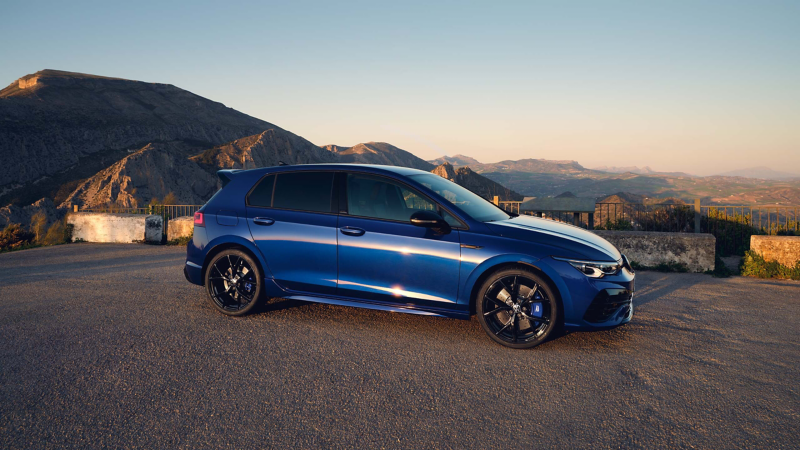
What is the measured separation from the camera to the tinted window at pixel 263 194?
557 cm

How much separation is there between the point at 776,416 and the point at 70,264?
38.2 feet

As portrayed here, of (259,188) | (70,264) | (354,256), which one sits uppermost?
(259,188)

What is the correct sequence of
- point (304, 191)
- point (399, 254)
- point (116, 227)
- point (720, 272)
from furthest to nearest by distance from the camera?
point (116, 227) < point (720, 272) < point (304, 191) < point (399, 254)

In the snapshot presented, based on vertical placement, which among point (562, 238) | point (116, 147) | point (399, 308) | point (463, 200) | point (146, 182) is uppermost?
point (116, 147)

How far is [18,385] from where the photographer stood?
144 inches

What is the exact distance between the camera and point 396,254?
4766 mm

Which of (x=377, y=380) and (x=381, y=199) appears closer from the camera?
(x=377, y=380)

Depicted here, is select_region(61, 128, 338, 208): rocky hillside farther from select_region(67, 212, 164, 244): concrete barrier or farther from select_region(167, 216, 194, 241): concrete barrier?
select_region(167, 216, 194, 241): concrete barrier

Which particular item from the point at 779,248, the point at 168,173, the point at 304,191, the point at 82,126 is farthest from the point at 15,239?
the point at 82,126

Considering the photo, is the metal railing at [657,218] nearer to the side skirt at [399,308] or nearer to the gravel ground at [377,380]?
the gravel ground at [377,380]

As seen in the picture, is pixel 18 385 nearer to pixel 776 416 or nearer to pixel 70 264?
pixel 776 416

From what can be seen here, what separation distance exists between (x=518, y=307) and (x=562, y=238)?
78cm

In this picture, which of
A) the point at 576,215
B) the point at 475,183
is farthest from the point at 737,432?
the point at 475,183

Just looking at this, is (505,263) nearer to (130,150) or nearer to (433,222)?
(433,222)
